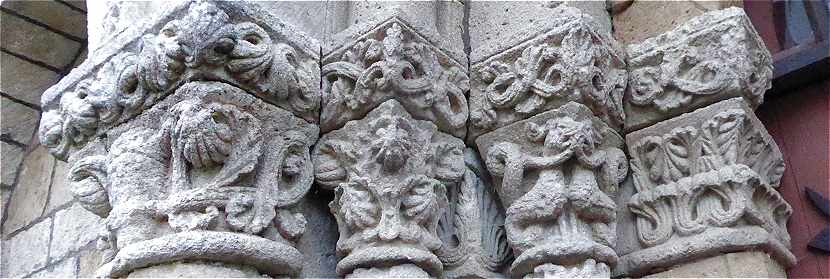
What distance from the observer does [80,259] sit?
2.45 m

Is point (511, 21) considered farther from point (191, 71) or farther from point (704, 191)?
point (191, 71)

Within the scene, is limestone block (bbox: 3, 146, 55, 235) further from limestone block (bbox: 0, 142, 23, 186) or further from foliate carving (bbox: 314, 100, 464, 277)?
foliate carving (bbox: 314, 100, 464, 277)

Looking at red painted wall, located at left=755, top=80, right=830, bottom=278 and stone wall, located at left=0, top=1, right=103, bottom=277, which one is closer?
red painted wall, located at left=755, top=80, right=830, bottom=278

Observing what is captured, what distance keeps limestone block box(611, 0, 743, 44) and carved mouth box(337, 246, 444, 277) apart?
0.75 meters

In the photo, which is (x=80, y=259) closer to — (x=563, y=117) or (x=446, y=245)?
(x=446, y=245)

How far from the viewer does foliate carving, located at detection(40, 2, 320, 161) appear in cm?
158

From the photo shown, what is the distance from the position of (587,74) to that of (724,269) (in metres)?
0.45

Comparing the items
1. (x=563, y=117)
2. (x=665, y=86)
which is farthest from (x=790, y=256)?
(x=563, y=117)

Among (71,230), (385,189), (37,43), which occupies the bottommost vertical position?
(385,189)

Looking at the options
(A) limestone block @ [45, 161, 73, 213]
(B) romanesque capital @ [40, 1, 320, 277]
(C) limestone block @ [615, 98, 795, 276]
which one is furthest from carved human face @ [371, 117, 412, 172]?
(A) limestone block @ [45, 161, 73, 213]

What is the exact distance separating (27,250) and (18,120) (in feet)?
1.57

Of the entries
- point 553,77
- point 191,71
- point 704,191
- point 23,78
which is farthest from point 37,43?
point 704,191

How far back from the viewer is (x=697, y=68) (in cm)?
183

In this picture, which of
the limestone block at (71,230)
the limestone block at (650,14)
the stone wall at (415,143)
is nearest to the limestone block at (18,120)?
the limestone block at (71,230)
